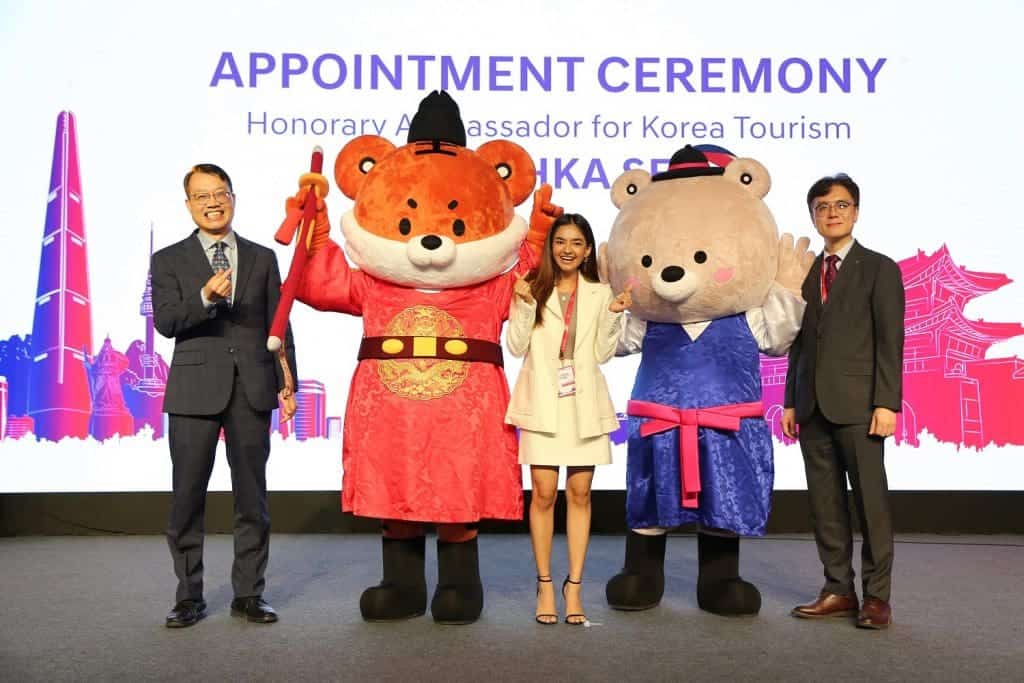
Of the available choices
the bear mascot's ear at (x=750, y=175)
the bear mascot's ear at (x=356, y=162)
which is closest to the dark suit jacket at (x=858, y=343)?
the bear mascot's ear at (x=750, y=175)

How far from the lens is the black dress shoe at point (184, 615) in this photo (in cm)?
324

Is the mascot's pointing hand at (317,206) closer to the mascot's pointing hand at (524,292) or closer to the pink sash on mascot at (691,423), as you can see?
the mascot's pointing hand at (524,292)

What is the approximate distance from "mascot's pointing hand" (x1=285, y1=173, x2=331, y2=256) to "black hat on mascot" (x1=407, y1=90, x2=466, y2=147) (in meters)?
0.35

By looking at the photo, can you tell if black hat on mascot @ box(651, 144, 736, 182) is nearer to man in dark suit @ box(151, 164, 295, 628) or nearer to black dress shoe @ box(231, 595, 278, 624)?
man in dark suit @ box(151, 164, 295, 628)

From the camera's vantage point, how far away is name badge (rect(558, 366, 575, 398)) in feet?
10.6

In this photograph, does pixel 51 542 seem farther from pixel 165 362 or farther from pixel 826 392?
pixel 826 392

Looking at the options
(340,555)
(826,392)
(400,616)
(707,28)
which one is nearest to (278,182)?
(340,555)

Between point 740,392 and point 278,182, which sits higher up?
point 278,182

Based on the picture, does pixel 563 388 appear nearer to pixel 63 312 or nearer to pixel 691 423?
pixel 691 423

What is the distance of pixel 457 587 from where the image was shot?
3357 millimetres

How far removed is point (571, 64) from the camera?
516 centimetres

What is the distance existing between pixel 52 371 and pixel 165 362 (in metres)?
0.55

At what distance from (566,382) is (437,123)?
92 centimetres

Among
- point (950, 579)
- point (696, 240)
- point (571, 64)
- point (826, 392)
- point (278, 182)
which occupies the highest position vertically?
point (571, 64)
